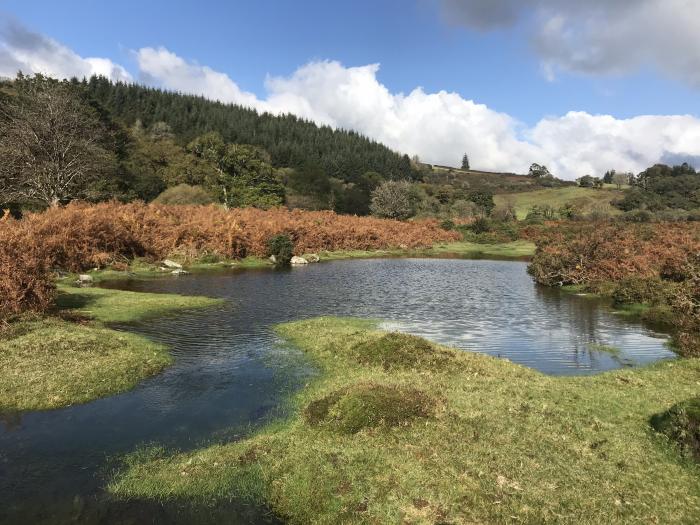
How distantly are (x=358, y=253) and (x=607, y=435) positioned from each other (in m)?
63.9

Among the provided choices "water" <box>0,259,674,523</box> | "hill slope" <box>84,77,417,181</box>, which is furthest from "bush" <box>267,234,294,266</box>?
"hill slope" <box>84,77,417,181</box>

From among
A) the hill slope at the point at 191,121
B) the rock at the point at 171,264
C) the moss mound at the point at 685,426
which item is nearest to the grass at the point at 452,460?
the moss mound at the point at 685,426

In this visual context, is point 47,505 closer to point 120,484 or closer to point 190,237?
point 120,484

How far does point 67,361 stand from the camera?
1616 centimetres

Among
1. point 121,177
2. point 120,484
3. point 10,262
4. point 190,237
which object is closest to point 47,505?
point 120,484

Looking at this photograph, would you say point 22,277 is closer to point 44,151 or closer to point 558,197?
point 44,151

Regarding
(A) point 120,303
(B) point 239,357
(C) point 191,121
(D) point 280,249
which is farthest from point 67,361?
(C) point 191,121

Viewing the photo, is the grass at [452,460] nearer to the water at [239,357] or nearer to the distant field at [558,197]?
the water at [239,357]

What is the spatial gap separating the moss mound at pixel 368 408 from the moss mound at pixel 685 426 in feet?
17.8

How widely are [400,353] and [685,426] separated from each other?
914 centimetres

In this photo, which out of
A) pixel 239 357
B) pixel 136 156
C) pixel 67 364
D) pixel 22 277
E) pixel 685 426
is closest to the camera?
pixel 685 426

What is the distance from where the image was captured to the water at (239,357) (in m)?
9.76

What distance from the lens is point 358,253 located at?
74.6 m

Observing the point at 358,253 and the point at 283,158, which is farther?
the point at 283,158
